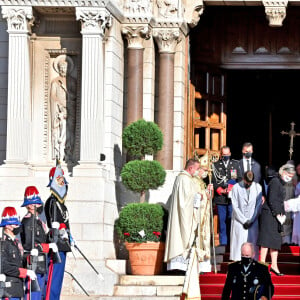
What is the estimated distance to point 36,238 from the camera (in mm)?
17078

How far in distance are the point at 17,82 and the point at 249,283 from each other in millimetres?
7645

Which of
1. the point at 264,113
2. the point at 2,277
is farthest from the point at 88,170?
the point at 264,113

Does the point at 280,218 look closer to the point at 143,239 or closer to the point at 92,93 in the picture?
the point at 143,239

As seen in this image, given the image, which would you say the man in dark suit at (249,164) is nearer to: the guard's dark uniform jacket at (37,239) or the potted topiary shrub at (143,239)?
the potted topiary shrub at (143,239)

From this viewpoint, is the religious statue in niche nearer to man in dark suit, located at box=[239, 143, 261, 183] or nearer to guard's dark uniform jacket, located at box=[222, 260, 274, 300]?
man in dark suit, located at box=[239, 143, 261, 183]

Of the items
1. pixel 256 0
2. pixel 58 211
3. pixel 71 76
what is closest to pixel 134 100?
pixel 71 76

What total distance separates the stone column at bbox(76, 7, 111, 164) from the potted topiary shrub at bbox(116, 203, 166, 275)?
1101 millimetres

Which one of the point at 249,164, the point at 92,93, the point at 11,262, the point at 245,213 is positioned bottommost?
the point at 11,262

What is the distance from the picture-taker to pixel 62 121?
69.8ft

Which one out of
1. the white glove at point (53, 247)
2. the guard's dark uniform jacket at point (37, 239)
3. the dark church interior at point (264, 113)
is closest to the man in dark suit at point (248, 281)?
the guard's dark uniform jacket at point (37, 239)

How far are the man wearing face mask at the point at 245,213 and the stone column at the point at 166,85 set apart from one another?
2529 millimetres

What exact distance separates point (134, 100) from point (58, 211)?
14.2ft

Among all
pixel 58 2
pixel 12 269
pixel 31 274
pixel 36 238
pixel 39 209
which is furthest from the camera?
pixel 58 2

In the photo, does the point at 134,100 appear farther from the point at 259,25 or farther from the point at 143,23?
the point at 259,25
